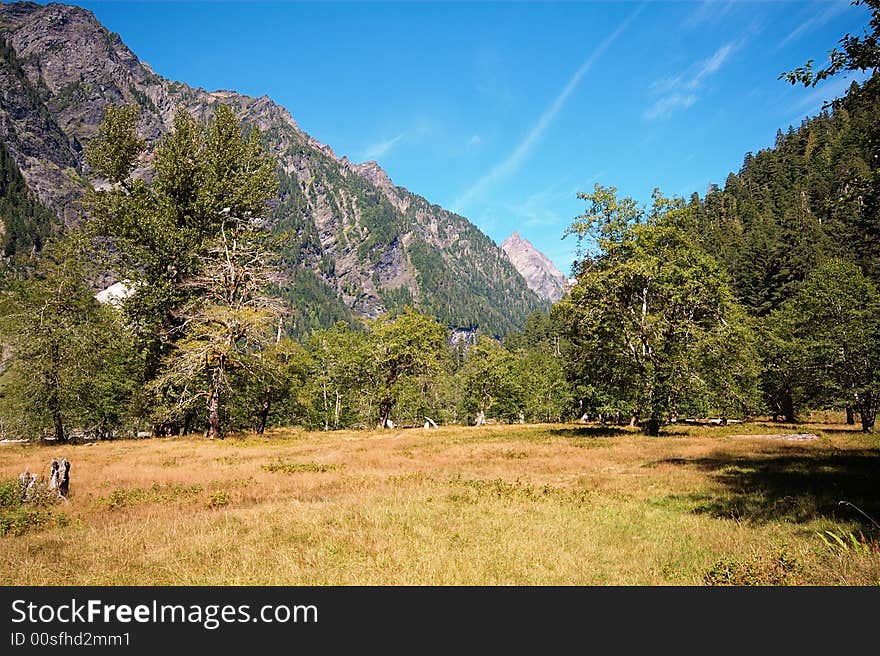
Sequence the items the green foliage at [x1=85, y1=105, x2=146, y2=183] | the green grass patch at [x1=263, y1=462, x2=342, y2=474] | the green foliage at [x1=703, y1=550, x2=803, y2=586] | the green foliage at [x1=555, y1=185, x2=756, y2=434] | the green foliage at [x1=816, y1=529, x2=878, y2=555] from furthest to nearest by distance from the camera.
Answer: the green foliage at [x1=85, y1=105, x2=146, y2=183], the green foliage at [x1=555, y1=185, x2=756, y2=434], the green grass patch at [x1=263, y1=462, x2=342, y2=474], the green foliage at [x1=816, y1=529, x2=878, y2=555], the green foliage at [x1=703, y1=550, x2=803, y2=586]

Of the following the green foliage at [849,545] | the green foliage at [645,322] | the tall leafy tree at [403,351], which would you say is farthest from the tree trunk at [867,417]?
the tall leafy tree at [403,351]

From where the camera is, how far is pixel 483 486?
15719 millimetres

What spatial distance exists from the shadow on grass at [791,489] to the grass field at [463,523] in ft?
0.22

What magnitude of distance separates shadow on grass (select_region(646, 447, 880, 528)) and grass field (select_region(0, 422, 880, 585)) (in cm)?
7

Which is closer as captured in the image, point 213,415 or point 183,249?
point 213,415

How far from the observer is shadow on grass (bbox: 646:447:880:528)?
10930mm

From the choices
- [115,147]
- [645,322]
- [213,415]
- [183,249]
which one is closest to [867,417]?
[645,322]

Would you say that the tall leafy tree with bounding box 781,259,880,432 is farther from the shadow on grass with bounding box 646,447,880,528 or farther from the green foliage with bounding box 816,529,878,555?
the green foliage with bounding box 816,529,878,555

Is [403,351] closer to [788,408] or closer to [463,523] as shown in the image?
[463,523]

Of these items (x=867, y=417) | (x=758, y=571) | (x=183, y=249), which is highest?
(x=183, y=249)

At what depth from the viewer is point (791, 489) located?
1336 centimetres

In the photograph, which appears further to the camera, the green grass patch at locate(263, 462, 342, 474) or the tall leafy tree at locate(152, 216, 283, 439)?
the tall leafy tree at locate(152, 216, 283, 439)

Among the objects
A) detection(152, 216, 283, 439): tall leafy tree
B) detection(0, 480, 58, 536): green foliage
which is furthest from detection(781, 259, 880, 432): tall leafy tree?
detection(0, 480, 58, 536): green foliage

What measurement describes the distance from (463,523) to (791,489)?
9.51 metres
